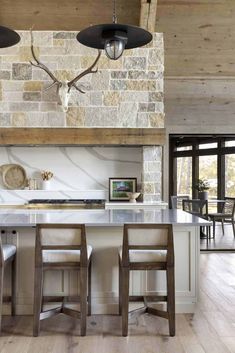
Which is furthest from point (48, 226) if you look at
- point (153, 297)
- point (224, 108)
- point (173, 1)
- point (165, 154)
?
point (224, 108)

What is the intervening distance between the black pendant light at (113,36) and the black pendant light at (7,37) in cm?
47

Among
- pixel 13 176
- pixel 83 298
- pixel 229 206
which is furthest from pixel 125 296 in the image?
pixel 229 206

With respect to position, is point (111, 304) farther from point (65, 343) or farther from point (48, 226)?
point (48, 226)

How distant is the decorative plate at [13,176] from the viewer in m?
6.17

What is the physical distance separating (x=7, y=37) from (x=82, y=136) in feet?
9.69

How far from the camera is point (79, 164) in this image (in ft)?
20.6

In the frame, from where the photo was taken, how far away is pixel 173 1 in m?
5.26

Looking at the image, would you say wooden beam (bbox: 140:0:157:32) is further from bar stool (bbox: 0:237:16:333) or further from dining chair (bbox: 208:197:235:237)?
dining chair (bbox: 208:197:235:237)

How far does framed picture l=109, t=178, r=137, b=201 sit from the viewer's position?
6.18m

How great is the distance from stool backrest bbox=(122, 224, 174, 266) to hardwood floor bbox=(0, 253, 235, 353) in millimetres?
617

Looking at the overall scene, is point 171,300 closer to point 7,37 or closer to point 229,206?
point 7,37

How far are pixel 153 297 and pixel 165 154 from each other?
14.8 feet

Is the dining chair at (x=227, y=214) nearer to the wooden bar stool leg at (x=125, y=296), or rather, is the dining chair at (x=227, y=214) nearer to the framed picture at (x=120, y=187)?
the framed picture at (x=120, y=187)

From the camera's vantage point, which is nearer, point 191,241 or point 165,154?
point 191,241
